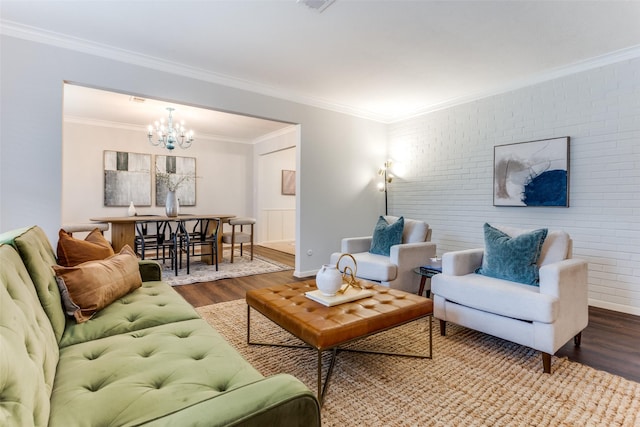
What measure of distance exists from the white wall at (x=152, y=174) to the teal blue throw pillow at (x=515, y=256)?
550 centimetres

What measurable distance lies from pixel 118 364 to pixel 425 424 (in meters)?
1.38

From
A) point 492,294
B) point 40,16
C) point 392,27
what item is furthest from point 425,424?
point 40,16

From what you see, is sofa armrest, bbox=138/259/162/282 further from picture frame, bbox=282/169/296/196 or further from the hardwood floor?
picture frame, bbox=282/169/296/196

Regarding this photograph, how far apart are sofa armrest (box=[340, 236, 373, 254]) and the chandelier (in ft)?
10.2

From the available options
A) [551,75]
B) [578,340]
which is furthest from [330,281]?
[551,75]

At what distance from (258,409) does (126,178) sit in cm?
639

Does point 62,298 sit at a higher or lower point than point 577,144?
lower

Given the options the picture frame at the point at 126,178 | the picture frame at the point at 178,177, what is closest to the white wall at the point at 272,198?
the picture frame at the point at 178,177

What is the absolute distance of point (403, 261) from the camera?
3.22 m

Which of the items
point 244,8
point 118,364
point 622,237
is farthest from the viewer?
point 622,237

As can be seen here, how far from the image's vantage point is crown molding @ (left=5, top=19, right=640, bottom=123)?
2.79m

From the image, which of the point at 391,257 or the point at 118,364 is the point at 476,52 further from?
the point at 118,364

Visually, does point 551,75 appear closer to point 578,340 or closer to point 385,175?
point 385,175

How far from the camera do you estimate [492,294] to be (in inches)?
86.1
